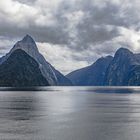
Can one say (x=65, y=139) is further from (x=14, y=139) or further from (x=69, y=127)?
(x=69, y=127)

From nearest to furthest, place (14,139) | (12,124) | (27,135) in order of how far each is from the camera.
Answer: (14,139), (27,135), (12,124)

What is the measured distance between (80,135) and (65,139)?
5708 mm

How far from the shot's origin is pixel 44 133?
68.8 metres

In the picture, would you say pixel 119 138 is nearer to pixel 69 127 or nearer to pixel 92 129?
pixel 92 129

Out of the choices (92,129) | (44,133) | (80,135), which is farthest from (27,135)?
(92,129)

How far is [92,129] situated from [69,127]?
6172 millimetres

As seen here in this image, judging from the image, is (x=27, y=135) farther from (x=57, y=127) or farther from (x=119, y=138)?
(x=119, y=138)

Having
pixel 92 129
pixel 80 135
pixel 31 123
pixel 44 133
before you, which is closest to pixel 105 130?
pixel 92 129

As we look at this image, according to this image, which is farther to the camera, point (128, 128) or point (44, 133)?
point (128, 128)

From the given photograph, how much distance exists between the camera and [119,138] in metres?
64.1

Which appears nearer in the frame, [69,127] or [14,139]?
[14,139]

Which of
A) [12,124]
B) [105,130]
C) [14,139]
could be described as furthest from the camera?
[12,124]

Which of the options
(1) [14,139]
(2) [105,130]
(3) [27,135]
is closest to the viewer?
(1) [14,139]

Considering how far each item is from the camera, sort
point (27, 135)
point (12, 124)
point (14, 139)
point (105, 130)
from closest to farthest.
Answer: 1. point (14, 139)
2. point (27, 135)
3. point (105, 130)
4. point (12, 124)
